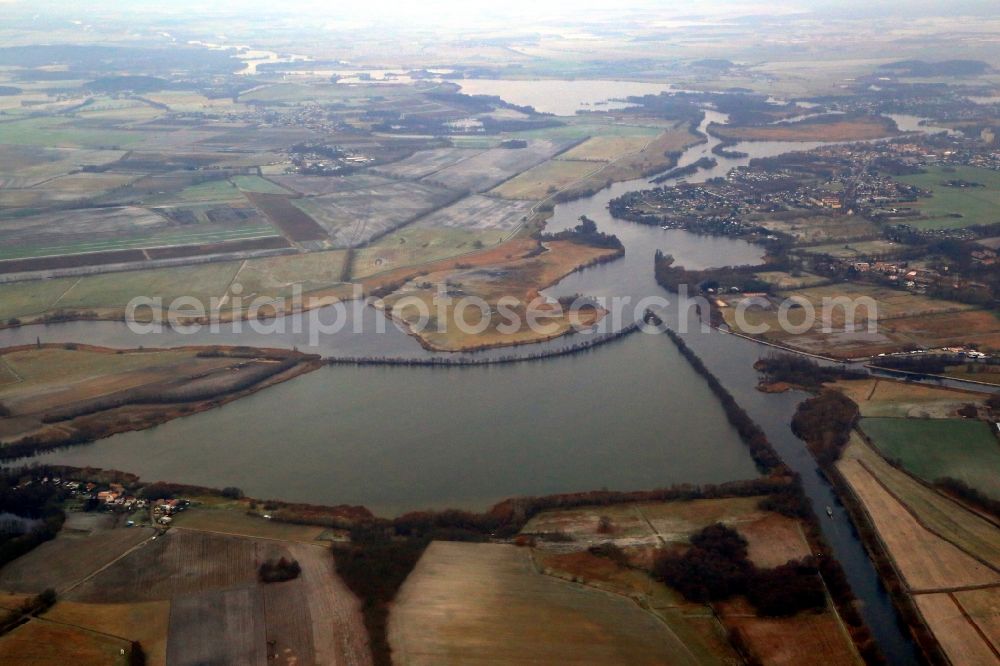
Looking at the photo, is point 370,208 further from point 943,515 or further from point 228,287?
point 943,515

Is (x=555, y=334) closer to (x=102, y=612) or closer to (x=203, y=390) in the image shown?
(x=203, y=390)

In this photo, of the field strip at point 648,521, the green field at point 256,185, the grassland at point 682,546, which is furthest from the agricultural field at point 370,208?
the grassland at point 682,546

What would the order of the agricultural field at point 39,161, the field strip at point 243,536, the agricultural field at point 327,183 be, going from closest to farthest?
the field strip at point 243,536, the agricultural field at point 327,183, the agricultural field at point 39,161

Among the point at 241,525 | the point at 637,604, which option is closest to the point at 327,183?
the point at 241,525

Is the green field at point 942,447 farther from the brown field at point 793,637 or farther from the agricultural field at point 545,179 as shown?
the agricultural field at point 545,179

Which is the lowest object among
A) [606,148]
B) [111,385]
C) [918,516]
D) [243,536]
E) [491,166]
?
[243,536]

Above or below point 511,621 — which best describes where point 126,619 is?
above

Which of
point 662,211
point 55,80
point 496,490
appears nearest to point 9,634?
point 496,490
